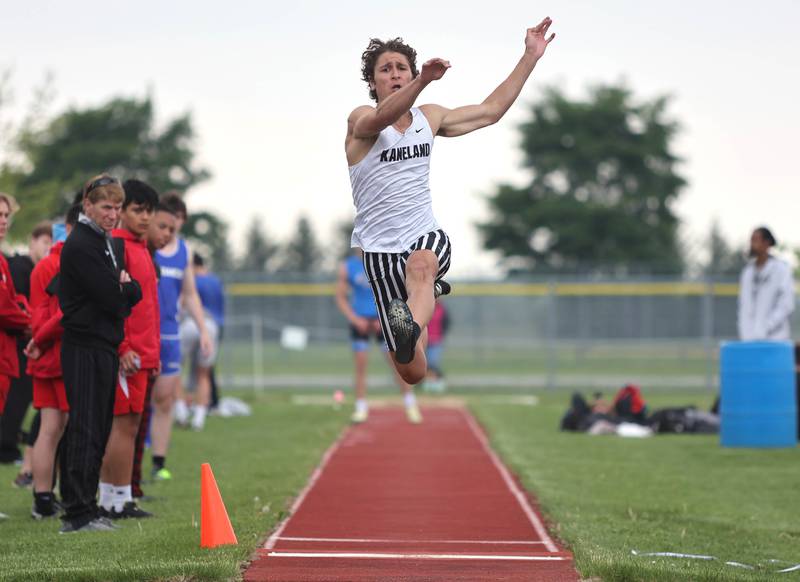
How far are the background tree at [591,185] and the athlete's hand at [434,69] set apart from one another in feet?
178

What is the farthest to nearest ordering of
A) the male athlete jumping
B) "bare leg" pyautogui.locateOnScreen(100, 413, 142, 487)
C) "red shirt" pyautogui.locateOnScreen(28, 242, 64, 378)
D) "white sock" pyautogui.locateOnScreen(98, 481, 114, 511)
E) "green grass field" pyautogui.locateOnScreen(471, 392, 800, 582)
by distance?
"white sock" pyautogui.locateOnScreen(98, 481, 114, 511), "bare leg" pyautogui.locateOnScreen(100, 413, 142, 487), "red shirt" pyautogui.locateOnScreen(28, 242, 64, 378), the male athlete jumping, "green grass field" pyautogui.locateOnScreen(471, 392, 800, 582)

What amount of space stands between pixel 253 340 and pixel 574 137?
40.5 meters

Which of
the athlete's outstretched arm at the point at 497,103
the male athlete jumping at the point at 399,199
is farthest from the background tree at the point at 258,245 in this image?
the male athlete jumping at the point at 399,199

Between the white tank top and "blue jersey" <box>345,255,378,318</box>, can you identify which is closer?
the white tank top

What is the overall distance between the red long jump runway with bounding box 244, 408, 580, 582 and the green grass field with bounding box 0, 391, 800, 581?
0.57ft

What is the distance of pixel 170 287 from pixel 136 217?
6.41 feet

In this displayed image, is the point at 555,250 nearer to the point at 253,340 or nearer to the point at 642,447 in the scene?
the point at 253,340

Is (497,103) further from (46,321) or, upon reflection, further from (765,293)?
(765,293)

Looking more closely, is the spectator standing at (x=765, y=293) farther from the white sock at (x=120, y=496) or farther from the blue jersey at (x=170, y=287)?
the white sock at (x=120, y=496)

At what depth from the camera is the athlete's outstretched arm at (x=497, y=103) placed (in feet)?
24.8

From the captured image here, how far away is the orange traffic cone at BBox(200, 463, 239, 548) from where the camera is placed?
22.7ft

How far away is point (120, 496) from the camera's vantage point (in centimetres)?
848

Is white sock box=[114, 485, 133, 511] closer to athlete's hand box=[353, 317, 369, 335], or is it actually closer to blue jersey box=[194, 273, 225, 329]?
athlete's hand box=[353, 317, 369, 335]

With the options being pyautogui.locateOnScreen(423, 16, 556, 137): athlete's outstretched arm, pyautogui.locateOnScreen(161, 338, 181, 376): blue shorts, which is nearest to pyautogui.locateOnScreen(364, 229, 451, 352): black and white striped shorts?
pyautogui.locateOnScreen(423, 16, 556, 137): athlete's outstretched arm
